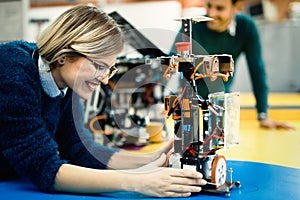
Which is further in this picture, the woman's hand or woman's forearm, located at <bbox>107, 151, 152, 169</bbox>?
woman's forearm, located at <bbox>107, 151, 152, 169</bbox>

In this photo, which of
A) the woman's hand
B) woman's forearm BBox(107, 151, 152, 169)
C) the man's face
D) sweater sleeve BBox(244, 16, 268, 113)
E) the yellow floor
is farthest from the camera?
sweater sleeve BBox(244, 16, 268, 113)

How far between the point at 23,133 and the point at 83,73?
0.17 metres

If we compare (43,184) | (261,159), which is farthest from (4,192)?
(261,159)

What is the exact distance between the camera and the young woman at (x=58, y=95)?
77cm

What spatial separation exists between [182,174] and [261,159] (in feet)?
1.75

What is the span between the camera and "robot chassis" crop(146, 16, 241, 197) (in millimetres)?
763

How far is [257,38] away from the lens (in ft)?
6.24

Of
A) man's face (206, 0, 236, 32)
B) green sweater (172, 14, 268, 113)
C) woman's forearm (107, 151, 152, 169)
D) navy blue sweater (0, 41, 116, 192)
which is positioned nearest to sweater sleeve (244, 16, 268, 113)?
green sweater (172, 14, 268, 113)

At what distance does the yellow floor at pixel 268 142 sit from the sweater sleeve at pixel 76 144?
313 mm

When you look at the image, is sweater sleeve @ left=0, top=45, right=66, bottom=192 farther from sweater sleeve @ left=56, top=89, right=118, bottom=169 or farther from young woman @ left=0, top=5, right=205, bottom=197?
sweater sleeve @ left=56, top=89, right=118, bottom=169

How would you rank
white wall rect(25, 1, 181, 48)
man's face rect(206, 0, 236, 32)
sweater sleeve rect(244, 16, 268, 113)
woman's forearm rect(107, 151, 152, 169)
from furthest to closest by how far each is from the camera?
white wall rect(25, 1, 181, 48) → sweater sleeve rect(244, 16, 268, 113) → man's face rect(206, 0, 236, 32) → woman's forearm rect(107, 151, 152, 169)

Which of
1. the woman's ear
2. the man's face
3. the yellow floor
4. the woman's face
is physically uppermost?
the man's face

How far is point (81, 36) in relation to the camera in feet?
2.66

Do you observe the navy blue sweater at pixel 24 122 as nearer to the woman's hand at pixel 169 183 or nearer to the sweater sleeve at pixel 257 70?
the woman's hand at pixel 169 183
